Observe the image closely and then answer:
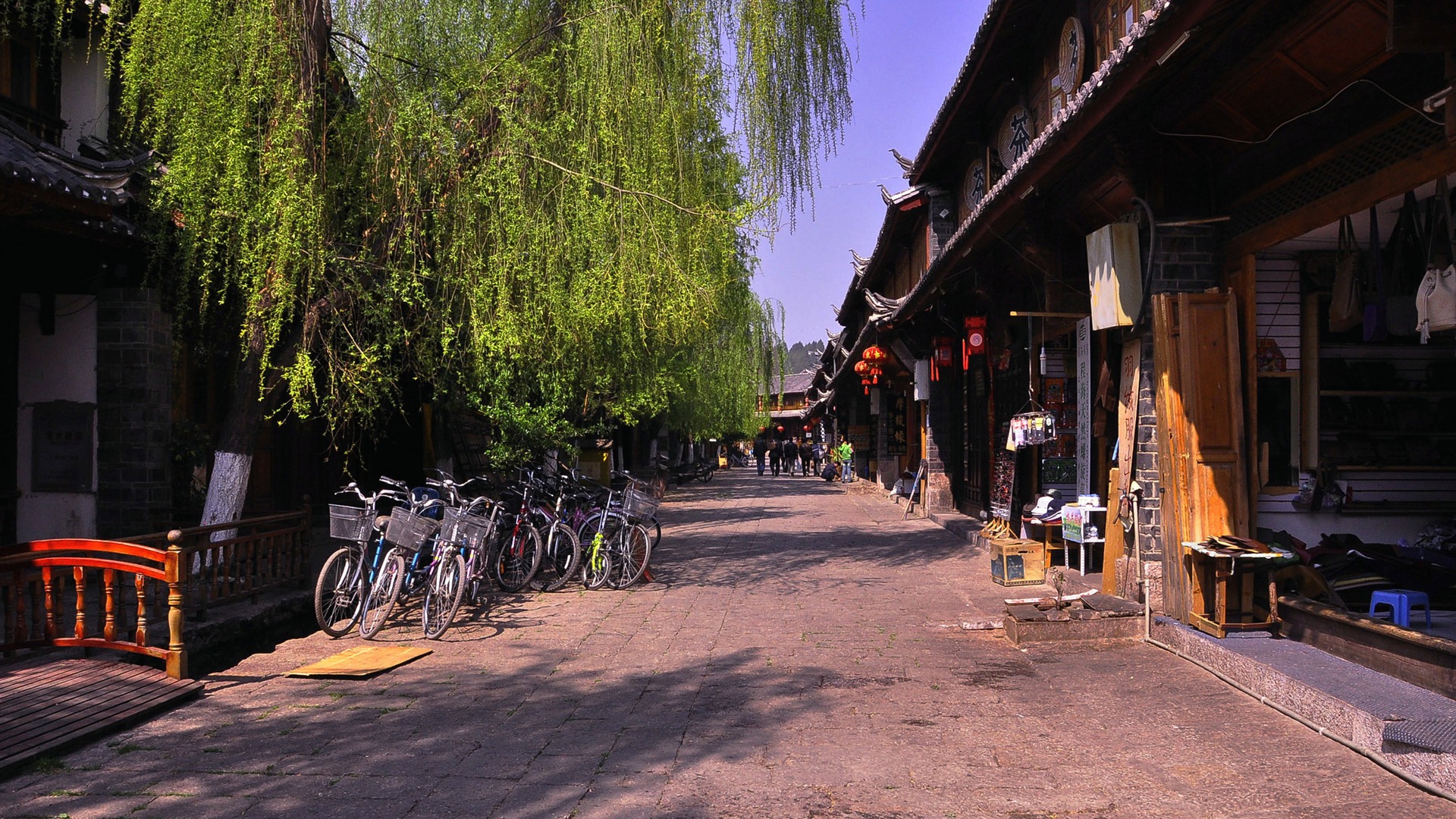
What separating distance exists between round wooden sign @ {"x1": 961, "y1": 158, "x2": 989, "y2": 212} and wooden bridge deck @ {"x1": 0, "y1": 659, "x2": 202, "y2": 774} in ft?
43.4

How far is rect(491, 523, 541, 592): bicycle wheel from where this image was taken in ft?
31.9

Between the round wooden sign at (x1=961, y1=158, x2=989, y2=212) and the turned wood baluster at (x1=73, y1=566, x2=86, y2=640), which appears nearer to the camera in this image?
the turned wood baluster at (x1=73, y1=566, x2=86, y2=640)

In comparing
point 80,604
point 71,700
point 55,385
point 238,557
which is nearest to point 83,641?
point 80,604

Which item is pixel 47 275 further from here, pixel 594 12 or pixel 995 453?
pixel 995 453

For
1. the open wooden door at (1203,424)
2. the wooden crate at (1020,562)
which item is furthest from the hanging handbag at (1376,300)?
the wooden crate at (1020,562)

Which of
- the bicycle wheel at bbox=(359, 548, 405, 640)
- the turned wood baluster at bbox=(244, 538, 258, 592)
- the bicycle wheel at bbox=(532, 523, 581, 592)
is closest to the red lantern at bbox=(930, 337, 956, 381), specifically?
the bicycle wheel at bbox=(532, 523, 581, 592)

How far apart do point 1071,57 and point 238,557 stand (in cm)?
967

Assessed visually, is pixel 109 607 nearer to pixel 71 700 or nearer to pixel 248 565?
pixel 71 700

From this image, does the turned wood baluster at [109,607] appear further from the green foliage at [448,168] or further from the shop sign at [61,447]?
the shop sign at [61,447]

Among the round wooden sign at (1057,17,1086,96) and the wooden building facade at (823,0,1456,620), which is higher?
the round wooden sign at (1057,17,1086,96)

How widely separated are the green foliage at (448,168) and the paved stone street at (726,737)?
2598mm

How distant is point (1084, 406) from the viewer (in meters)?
9.27

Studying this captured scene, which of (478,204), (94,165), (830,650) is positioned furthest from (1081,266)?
(94,165)

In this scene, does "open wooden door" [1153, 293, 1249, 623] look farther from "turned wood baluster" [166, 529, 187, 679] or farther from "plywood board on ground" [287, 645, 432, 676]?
"turned wood baluster" [166, 529, 187, 679]
